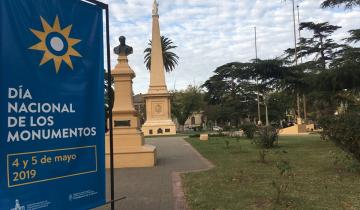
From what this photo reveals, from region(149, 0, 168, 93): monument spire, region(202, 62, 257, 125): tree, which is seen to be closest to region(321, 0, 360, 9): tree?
region(149, 0, 168, 93): monument spire

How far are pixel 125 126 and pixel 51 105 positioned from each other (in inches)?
446

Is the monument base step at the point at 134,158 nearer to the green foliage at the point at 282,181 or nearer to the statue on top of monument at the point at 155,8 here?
the green foliage at the point at 282,181

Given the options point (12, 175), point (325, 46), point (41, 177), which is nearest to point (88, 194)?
point (41, 177)

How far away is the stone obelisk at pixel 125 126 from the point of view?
48.6 ft

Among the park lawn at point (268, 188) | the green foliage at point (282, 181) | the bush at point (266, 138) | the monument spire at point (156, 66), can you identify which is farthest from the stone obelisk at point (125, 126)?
the monument spire at point (156, 66)

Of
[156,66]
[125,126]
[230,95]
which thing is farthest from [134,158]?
[230,95]

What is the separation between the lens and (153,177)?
11.8 meters

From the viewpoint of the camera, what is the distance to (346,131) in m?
10.5

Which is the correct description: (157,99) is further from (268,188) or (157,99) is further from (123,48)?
(268,188)

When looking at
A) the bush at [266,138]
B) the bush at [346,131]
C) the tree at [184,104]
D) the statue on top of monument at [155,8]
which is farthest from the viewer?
the tree at [184,104]

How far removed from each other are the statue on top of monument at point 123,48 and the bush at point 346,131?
7.26 meters

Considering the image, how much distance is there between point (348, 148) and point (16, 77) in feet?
28.6

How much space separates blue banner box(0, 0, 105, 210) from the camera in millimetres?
3912

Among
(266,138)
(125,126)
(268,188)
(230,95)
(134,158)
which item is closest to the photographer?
(268,188)
